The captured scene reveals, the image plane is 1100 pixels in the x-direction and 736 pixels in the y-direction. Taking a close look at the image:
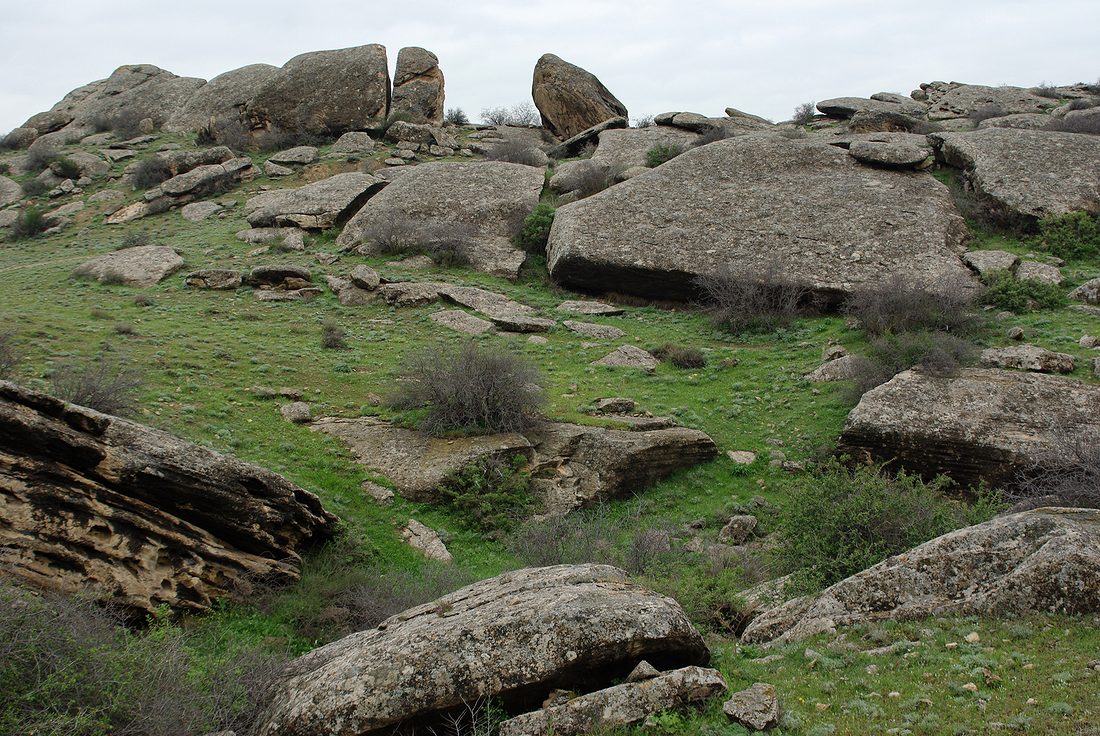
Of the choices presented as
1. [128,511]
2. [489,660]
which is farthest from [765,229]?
[489,660]

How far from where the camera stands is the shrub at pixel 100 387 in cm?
1165

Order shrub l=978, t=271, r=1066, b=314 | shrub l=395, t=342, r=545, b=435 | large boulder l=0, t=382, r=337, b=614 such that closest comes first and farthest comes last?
large boulder l=0, t=382, r=337, b=614, shrub l=395, t=342, r=545, b=435, shrub l=978, t=271, r=1066, b=314

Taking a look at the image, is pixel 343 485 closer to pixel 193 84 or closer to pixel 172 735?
pixel 172 735

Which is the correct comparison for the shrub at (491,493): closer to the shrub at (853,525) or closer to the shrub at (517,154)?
the shrub at (853,525)

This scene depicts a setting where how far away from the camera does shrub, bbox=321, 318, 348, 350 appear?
18.8 metres

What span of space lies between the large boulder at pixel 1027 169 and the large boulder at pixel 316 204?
71.2ft

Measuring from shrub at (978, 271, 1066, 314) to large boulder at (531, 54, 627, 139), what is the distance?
90.7 feet

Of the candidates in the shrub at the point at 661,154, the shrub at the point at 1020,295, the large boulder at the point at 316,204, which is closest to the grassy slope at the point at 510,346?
the shrub at the point at 1020,295

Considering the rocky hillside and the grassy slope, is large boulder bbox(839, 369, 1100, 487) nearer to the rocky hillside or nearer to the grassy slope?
the rocky hillside

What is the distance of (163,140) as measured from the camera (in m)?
39.8

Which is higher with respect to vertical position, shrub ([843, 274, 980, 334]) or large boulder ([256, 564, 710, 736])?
shrub ([843, 274, 980, 334])

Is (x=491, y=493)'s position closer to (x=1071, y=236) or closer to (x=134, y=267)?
(x=134, y=267)

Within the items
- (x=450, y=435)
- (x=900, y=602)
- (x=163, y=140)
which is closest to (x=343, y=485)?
(x=450, y=435)

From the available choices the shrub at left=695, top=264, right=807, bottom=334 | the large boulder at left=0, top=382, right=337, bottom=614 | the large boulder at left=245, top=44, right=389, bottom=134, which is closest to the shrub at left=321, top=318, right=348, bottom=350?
the large boulder at left=0, top=382, right=337, bottom=614
